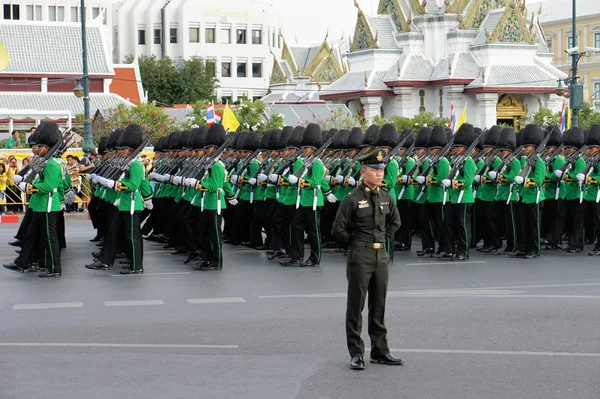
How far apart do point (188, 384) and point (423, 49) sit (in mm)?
49970

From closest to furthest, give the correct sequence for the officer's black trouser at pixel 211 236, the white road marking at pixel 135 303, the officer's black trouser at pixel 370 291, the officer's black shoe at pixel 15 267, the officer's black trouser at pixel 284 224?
the officer's black trouser at pixel 370 291 → the white road marking at pixel 135 303 → the officer's black shoe at pixel 15 267 → the officer's black trouser at pixel 211 236 → the officer's black trouser at pixel 284 224

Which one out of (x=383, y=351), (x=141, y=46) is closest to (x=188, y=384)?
(x=383, y=351)

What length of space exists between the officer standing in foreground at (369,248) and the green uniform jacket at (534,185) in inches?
333

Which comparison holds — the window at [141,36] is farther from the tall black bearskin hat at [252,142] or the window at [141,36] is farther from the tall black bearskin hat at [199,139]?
the tall black bearskin hat at [199,139]

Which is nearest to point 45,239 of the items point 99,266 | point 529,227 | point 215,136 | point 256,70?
point 99,266

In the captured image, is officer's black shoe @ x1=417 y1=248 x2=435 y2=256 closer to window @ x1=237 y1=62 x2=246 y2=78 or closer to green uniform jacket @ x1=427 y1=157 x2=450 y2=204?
green uniform jacket @ x1=427 y1=157 x2=450 y2=204

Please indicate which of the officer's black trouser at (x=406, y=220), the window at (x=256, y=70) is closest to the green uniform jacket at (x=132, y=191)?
the officer's black trouser at (x=406, y=220)

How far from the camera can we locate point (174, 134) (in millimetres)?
20297

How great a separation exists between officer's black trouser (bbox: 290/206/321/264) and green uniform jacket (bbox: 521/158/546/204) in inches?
130

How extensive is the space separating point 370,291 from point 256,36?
95399 millimetres

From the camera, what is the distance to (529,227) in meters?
17.2

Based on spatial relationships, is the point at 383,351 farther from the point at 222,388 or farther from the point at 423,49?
the point at 423,49

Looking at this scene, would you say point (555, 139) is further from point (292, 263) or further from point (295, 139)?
point (292, 263)

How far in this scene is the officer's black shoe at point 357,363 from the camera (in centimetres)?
873
